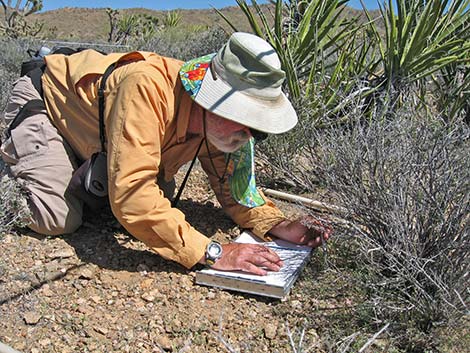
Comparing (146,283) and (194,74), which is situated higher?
(194,74)

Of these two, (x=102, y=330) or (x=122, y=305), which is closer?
(x=102, y=330)

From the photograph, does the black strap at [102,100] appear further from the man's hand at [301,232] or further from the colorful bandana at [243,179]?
the man's hand at [301,232]

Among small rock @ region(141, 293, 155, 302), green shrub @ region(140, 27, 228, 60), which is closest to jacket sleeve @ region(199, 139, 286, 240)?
small rock @ region(141, 293, 155, 302)

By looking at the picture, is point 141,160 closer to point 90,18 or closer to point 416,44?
point 416,44

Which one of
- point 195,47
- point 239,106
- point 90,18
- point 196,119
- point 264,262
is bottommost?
point 90,18

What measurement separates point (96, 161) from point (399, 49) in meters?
2.11

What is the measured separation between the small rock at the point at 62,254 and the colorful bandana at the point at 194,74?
883mm

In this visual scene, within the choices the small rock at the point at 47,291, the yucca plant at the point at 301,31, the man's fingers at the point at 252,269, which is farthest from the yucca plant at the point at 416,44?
the small rock at the point at 47,291

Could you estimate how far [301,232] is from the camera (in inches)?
96.2

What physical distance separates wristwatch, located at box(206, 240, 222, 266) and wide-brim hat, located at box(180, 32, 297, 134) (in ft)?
1.65

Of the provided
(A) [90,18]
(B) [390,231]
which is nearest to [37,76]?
(B) [390,231]

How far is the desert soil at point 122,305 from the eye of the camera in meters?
1.90

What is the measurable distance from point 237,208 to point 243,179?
14cm

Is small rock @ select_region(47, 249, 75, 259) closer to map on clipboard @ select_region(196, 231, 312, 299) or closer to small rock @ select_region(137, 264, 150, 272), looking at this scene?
small rock @ select_region(137, 264, 150, 272)
